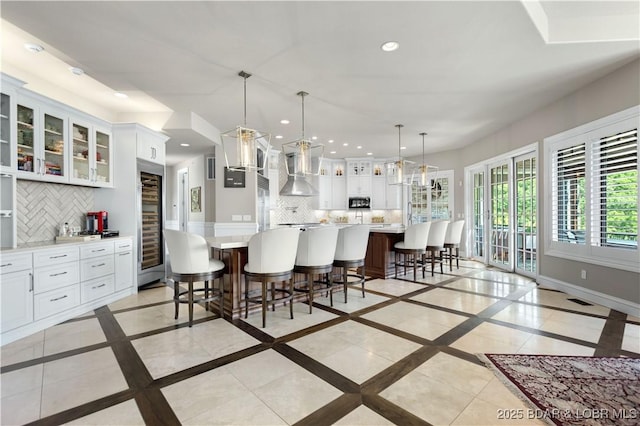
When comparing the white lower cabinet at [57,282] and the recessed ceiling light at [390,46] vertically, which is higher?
the recessed ceiling light at [390,46]

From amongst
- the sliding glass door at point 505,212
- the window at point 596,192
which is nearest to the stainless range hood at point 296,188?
the sliding glass door at point 505,212

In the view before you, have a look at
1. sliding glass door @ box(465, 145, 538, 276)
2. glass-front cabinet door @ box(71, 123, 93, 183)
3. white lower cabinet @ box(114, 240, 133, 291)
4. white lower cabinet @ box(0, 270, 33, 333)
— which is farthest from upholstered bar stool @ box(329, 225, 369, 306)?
glass-front cabinet door @ box(71, 123, 93, 183)

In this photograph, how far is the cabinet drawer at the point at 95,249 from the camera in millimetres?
3587

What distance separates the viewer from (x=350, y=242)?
389cm

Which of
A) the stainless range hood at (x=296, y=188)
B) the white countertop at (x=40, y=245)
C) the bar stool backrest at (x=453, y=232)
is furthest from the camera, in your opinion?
the stainless range hood at (x=296, y=188)

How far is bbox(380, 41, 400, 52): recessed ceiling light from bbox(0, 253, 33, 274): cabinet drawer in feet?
13.4

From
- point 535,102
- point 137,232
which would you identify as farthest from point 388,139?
point 137,232

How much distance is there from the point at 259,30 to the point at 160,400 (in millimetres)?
2973

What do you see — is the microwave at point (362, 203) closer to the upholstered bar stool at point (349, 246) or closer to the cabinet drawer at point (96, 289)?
the upholstered bar stool at point (349, 246)

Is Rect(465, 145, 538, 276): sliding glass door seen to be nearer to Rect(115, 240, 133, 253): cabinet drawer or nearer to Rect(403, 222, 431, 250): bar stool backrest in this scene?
Rect(403, 222, 431, 250): bar stool backrest

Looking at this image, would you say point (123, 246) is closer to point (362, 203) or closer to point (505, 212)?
point (362, 203)

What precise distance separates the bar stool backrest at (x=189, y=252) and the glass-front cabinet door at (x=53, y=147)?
1796 mm

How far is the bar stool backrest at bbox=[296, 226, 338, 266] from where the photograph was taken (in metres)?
3.39

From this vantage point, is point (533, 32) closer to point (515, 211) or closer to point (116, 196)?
point (515, 211)
